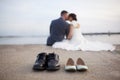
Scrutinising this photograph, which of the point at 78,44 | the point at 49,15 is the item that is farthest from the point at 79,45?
the point at 49,15

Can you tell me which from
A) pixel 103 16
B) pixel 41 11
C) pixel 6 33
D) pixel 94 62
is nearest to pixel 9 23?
pixel 6 33

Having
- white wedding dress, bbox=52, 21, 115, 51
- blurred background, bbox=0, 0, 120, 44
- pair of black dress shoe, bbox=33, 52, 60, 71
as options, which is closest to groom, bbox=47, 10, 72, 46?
white wedding dress, bbox=52, 21, 115, 51

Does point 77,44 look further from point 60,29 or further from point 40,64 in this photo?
point 40,64

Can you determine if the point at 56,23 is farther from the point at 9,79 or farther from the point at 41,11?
the point at 41,11

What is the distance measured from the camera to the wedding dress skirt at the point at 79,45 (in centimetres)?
372

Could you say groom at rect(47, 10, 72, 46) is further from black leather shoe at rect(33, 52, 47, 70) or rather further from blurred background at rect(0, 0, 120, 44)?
blurred background at rect(0, 0, 120, 44)

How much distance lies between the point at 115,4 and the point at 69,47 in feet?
19.5

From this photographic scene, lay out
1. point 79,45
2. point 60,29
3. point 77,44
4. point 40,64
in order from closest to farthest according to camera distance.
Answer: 1. point 40,64
2. point 79,45
3. point 77,44
4. point 60,29

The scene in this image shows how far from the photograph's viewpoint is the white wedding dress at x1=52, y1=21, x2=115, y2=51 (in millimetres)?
3725

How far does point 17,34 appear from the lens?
29.6 ft

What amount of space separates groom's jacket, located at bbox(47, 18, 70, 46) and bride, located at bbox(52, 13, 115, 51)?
0.11 m

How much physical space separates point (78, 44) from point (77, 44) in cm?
3

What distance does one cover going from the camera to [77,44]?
3979mm

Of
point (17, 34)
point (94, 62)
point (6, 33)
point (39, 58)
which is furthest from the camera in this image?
point (17, 34)
